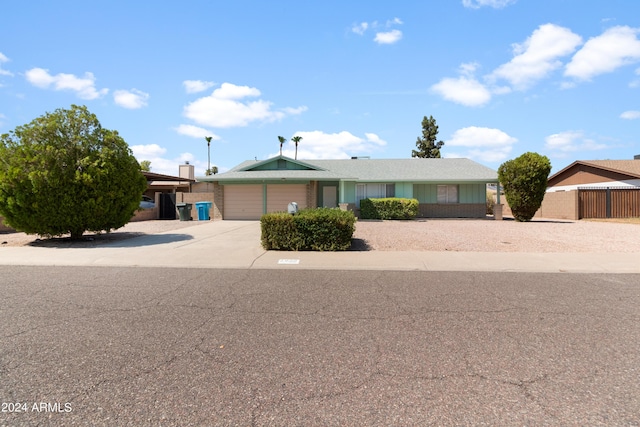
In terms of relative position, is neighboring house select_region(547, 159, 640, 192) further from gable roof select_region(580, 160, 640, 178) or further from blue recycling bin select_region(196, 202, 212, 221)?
blue recycling bin select_region(196, 202, 212, 221)

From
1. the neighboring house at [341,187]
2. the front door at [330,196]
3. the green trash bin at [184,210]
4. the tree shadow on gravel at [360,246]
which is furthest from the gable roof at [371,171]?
the tree shadow on gravel at [360,246]

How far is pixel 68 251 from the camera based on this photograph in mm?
10539

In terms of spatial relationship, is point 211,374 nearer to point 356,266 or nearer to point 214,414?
point 214,414

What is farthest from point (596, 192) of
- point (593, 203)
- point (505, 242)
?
point (505, 242)

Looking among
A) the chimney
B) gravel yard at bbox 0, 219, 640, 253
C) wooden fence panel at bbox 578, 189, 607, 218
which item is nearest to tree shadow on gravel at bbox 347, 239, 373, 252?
gravel yard at bbox 0, 219, 640, 253

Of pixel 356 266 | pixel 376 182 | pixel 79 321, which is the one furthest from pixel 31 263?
pixel 376 182

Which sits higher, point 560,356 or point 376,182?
point 376,182

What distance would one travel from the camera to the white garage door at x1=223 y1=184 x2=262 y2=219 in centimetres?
2328

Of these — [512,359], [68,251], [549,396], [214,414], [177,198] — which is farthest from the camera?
[177,198]

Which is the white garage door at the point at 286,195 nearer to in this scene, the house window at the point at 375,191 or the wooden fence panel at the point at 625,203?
the house window at the point at 375,191

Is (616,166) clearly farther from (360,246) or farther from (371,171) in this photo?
(360,246)

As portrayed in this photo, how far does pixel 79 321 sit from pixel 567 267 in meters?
9.42

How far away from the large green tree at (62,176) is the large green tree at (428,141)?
4703 cm

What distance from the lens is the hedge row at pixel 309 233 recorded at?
10.4 m
